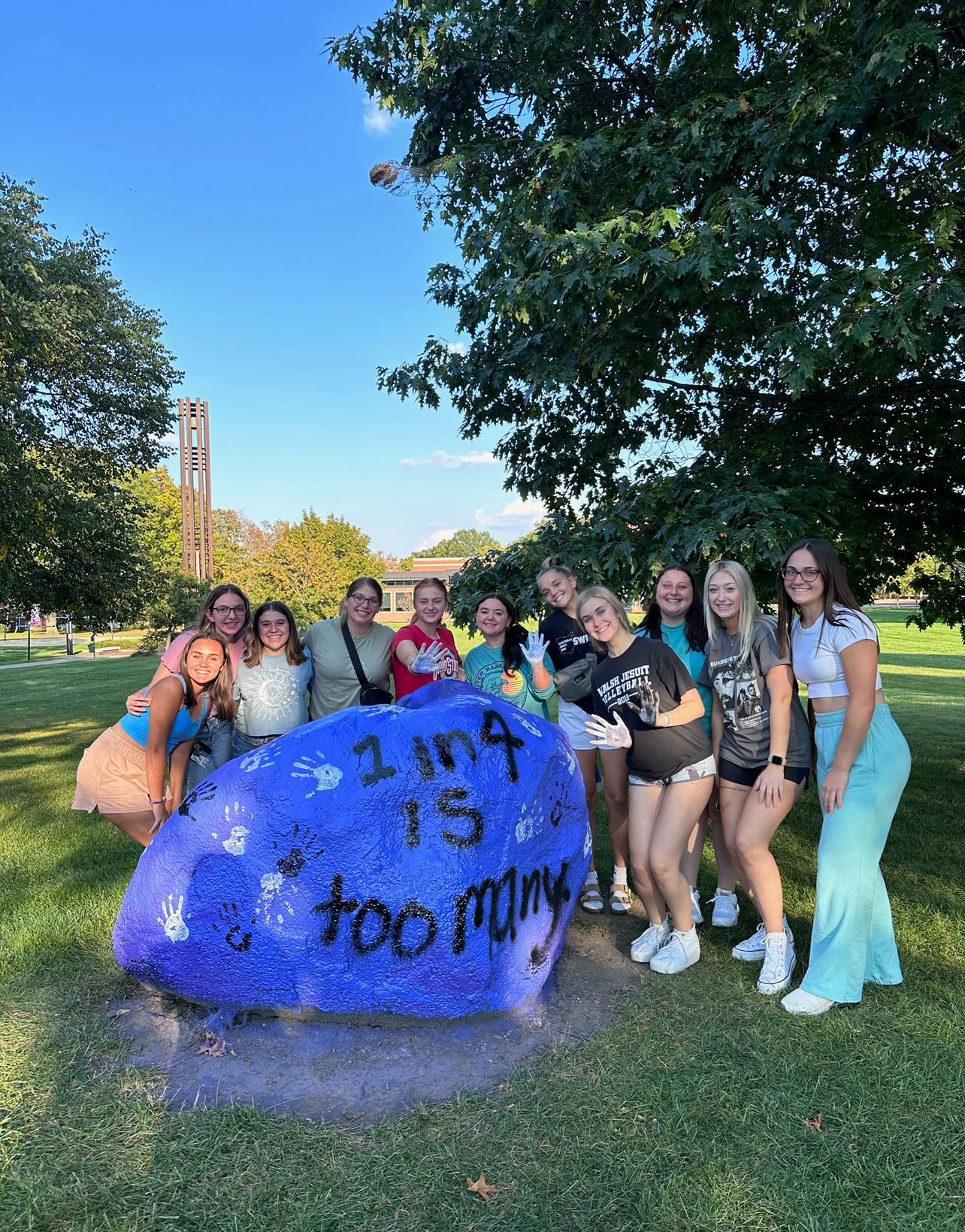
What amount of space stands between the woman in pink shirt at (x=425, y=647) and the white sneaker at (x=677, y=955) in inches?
71.4

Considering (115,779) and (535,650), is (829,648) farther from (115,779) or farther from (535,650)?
(115,779)

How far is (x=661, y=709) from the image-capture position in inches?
149

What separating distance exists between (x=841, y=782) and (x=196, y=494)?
37.7 m

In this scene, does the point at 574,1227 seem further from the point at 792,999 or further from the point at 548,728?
the point at 548,728

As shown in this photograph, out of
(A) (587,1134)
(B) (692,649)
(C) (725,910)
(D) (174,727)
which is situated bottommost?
(A) (587,1134)

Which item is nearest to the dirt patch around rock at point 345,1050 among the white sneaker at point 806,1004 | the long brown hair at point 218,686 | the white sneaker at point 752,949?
the white sneaker at point 752,949

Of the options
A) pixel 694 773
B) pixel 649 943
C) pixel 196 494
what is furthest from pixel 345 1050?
pixel 196 494

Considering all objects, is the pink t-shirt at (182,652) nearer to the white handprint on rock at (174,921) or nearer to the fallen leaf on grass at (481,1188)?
the white handprint on rock at (174,921)

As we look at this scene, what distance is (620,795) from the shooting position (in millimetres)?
4500

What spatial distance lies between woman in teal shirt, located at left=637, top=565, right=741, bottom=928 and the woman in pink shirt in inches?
44.8

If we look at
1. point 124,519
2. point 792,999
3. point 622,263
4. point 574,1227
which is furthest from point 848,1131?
point 124,519

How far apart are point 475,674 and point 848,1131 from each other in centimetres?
274

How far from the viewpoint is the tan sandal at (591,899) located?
479 centimetres

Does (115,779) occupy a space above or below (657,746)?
below
